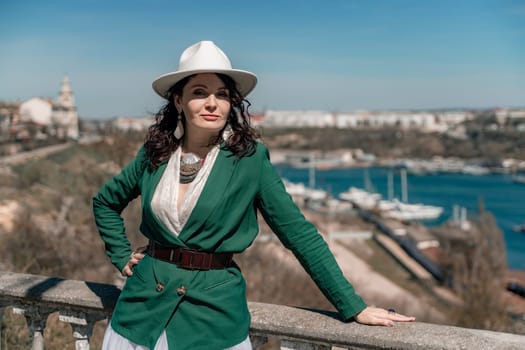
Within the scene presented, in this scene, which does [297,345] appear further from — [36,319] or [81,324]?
[36,319]

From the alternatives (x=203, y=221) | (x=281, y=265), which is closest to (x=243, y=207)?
(x=203, y=221)

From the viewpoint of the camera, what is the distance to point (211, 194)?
6.26ft

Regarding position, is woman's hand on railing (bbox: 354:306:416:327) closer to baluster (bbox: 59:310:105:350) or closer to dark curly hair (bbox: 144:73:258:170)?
dark curly hair (bbox: 144:73:258:170)

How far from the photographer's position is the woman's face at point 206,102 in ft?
6.38

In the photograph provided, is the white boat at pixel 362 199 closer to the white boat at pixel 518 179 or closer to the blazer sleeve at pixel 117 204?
the white boat at pixel 518 179

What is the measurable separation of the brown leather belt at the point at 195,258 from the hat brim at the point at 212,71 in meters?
0.55

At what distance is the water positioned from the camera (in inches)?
2080

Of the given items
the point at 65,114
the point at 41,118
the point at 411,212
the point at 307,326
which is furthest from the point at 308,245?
the point at 411,212

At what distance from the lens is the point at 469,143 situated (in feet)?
417

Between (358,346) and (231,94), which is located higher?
(231,94)

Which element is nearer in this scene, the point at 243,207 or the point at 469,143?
the point at 243,207

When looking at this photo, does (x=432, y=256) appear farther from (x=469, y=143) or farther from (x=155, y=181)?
(x=469, y=143)

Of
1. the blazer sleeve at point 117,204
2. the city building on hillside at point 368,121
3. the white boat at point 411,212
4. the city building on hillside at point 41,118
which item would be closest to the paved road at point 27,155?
the city building on hillside at point 41,118

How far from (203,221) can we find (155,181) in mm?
262
